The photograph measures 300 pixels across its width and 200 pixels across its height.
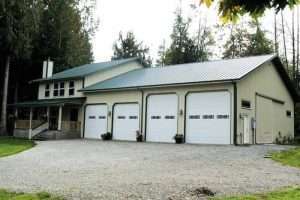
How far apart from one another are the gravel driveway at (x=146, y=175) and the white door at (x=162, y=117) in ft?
23.4

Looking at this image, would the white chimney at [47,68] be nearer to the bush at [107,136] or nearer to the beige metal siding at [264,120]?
the bush at [107,136]

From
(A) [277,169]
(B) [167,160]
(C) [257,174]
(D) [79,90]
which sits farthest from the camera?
(D) [79,90]

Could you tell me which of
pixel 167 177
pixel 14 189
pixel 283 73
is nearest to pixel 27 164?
pixel 14 189

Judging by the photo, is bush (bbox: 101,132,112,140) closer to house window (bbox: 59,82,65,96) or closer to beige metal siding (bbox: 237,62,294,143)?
house window (bbox: 59,82,65,96)

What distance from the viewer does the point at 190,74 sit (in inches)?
886

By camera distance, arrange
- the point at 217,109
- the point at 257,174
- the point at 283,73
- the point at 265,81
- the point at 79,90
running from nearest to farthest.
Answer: the point at 257,174 < the point at 217,109 < the point at 265,81 < the point at 283,73 < the point at 79,90

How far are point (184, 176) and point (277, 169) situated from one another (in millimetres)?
3403

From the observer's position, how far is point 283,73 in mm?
25062

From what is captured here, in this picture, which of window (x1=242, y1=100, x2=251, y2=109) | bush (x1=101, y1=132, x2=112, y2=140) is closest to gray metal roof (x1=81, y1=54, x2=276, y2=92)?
window (x1=242, y1=100, x2=251, y2=109)

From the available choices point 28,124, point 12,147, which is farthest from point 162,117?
point 28,124

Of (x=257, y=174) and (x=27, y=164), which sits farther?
(x=27, y=164)

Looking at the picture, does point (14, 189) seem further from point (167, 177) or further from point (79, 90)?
point (79, 90)

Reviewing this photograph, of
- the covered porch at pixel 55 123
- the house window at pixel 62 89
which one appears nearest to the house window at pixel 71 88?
the house window at pixel 62 89

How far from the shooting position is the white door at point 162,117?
2125 centimetres
